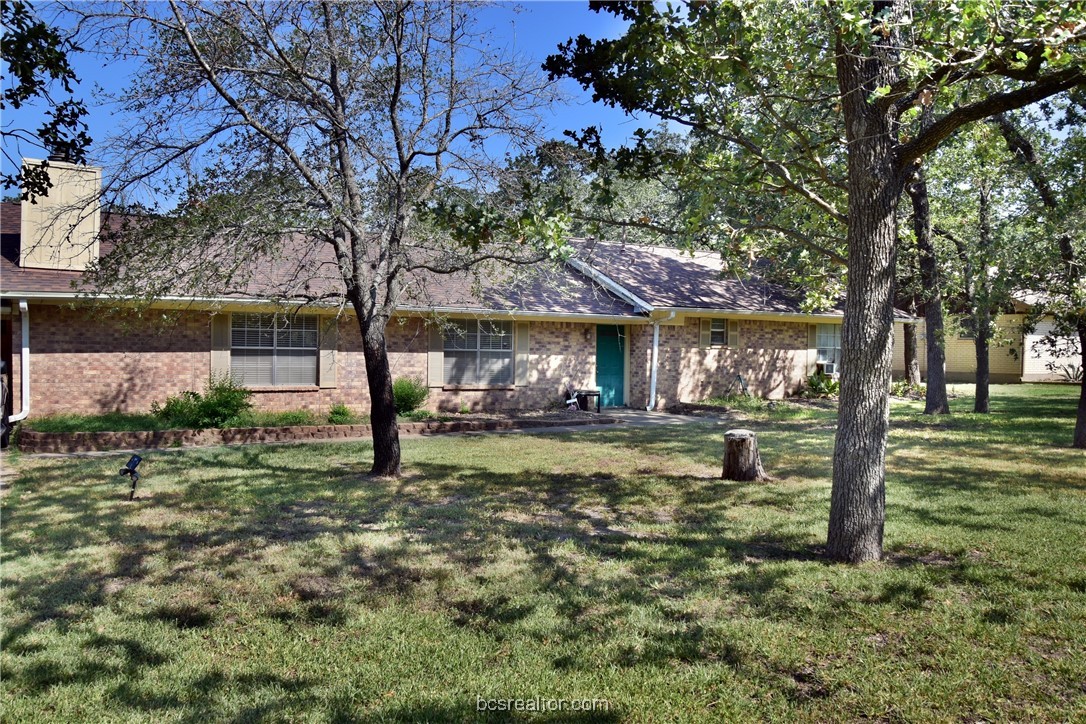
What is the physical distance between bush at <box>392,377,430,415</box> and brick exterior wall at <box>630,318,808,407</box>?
6129 mm

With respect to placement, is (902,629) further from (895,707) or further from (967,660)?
(895,707)

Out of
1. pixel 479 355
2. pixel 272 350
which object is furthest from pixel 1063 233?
pixel 272 350

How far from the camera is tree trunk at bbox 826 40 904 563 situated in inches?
236

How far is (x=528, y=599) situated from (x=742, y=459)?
16.8 ft

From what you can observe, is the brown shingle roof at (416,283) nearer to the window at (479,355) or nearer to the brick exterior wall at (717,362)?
the window at (479,355)

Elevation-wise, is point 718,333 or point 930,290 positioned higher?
point 930,290

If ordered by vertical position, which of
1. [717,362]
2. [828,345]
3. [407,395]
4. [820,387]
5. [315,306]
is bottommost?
[407,395]

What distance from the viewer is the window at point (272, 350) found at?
46.6 feet

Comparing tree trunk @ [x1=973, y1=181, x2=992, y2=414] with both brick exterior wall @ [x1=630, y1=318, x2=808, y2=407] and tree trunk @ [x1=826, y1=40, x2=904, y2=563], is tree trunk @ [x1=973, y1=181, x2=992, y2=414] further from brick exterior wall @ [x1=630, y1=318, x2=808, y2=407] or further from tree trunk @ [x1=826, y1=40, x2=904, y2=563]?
tree trunk @ [x1=826, y1=40, x2=904, y2=563]

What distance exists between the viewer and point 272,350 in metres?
14.5

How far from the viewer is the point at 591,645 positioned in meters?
4.48

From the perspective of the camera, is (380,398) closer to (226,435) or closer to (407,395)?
(226,435)

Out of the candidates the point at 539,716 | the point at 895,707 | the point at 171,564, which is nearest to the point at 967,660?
the point at 895,707

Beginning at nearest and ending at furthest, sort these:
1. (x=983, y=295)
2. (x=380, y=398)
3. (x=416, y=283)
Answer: (x=380, y=398) < (x=416, y=283) < (x=983, y=295)
